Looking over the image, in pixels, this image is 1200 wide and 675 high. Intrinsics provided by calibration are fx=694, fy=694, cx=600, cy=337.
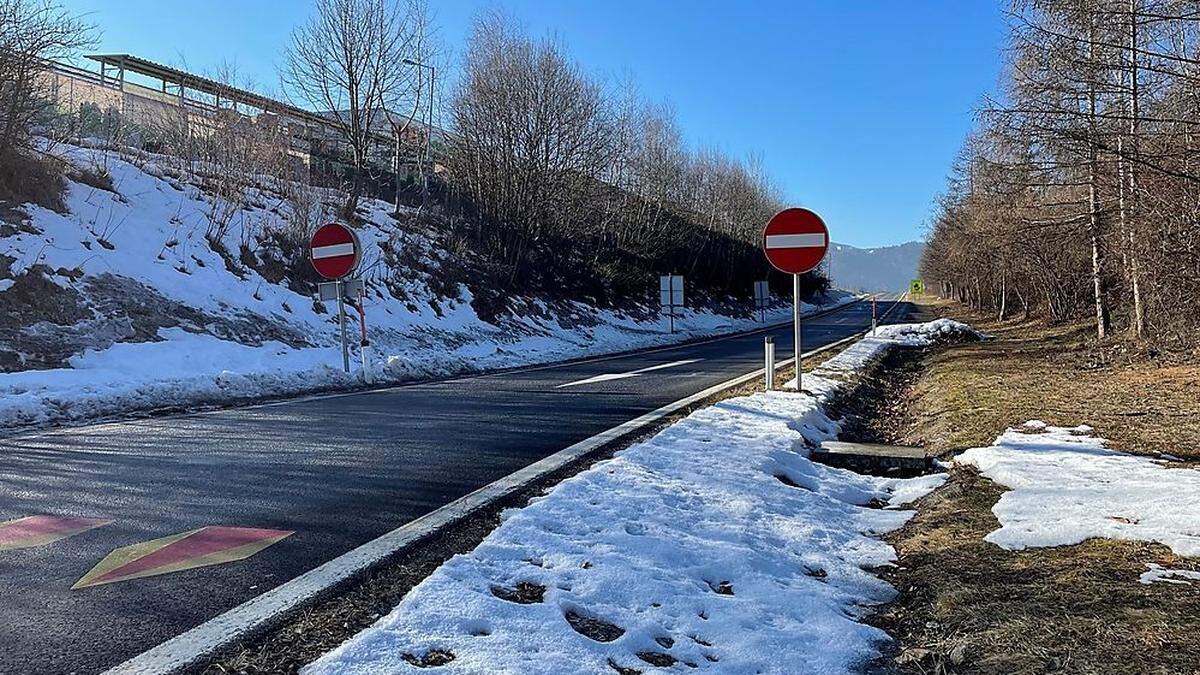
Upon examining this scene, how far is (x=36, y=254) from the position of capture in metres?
12.6

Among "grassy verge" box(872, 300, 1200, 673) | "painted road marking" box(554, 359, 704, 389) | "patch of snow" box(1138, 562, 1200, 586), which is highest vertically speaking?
"painted road marking" box(554, 359, 704, 389)

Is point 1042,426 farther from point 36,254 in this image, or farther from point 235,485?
point 36,254

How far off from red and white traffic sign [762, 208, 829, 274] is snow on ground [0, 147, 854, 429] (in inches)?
273

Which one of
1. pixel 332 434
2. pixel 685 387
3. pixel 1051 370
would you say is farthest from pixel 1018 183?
pixel 332 434

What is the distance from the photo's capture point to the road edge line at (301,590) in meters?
2.37

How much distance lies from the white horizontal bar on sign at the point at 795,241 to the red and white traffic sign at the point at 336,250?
22.9ft

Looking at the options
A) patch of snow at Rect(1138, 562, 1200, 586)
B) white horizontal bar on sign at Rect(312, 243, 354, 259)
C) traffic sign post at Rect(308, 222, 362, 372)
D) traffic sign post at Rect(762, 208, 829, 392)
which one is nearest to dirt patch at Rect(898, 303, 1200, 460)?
traffic sign post at Rect(762, 208, 829, 392)

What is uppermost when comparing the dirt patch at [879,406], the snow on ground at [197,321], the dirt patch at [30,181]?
the dirt patch at [30,181]

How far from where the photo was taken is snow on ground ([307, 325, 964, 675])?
2.43 m

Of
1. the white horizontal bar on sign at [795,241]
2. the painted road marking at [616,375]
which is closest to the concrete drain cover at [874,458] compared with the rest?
the white horizontal bar on sign at [795,241]

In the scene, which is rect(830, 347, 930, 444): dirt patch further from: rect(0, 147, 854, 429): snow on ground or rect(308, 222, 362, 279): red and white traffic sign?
rect(308, 222, 362, 279): red and white traffic sign

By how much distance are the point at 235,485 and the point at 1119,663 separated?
484 centimetres

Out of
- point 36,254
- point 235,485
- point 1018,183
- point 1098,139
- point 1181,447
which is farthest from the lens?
point 1018,183

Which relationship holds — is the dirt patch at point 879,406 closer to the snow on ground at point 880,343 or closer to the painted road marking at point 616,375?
the snow on ground at point 880,343
